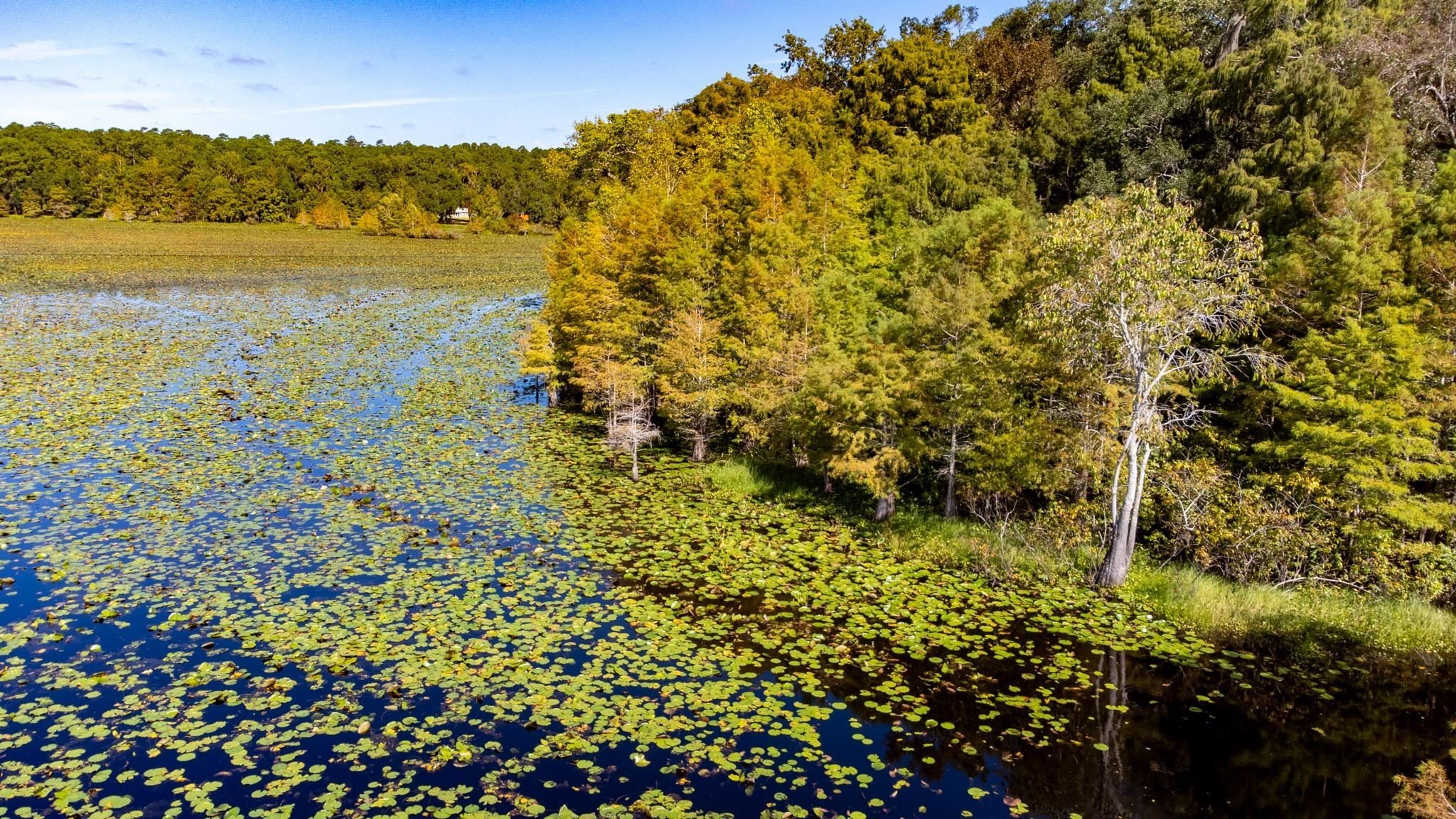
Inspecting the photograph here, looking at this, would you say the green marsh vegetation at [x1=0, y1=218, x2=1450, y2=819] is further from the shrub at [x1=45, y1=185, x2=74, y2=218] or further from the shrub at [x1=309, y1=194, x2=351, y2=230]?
the shrub at [x1=45, y1=185, x2=74, y2=218]

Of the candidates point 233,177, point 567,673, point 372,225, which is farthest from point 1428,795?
point 233,177

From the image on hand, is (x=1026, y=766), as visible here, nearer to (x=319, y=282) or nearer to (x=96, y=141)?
(x=319, y=282)

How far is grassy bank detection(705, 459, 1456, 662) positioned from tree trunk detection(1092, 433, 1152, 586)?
40cm

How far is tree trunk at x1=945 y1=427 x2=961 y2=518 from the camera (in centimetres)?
2314

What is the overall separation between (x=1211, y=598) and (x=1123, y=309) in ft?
22.3

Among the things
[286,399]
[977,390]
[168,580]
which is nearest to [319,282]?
[286,399]

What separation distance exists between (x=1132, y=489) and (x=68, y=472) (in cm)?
2951

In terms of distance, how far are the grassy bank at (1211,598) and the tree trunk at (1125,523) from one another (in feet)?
1.30

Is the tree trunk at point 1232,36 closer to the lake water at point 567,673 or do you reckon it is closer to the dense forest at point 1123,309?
the dense forest at point 1123,309

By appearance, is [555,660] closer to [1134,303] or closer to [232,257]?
[1134,303]

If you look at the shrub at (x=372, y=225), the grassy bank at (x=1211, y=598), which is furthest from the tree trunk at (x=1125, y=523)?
the shrub at (x=372, y=225)

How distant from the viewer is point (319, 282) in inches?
3095

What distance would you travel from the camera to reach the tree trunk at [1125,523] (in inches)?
755

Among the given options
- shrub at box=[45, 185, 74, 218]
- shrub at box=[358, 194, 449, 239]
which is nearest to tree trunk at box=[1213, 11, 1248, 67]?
shrub at box=[358, 194, 449, 239]
